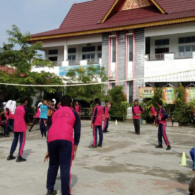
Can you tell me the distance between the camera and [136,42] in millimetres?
21312

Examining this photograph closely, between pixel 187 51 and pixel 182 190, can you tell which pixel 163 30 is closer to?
pixel 187 51

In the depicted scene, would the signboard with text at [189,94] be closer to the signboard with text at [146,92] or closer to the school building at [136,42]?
the school building at [136,42]

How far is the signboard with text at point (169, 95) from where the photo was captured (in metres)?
17.7

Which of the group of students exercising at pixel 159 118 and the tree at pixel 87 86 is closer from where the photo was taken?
the group of students exercising at pixel 159 118

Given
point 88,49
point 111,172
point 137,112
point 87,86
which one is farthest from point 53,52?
point 111,172

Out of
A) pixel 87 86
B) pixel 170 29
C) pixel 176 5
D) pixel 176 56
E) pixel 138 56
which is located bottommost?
pixel 87 86

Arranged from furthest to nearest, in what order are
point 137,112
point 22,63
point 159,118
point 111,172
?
point 22,63 → point 137,112 → point 159,118 → point 111,172

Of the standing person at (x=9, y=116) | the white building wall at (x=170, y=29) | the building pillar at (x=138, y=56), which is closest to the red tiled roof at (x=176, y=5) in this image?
the white building wall at (x=170, y=29)

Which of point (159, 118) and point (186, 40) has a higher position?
point (186, 40)

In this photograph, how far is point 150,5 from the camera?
2242 centimetres

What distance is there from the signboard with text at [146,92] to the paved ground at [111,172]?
10.2 meters

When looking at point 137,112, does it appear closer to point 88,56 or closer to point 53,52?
point 88,56

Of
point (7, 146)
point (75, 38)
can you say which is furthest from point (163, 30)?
point (7, 146)

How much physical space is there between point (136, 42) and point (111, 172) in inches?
657
